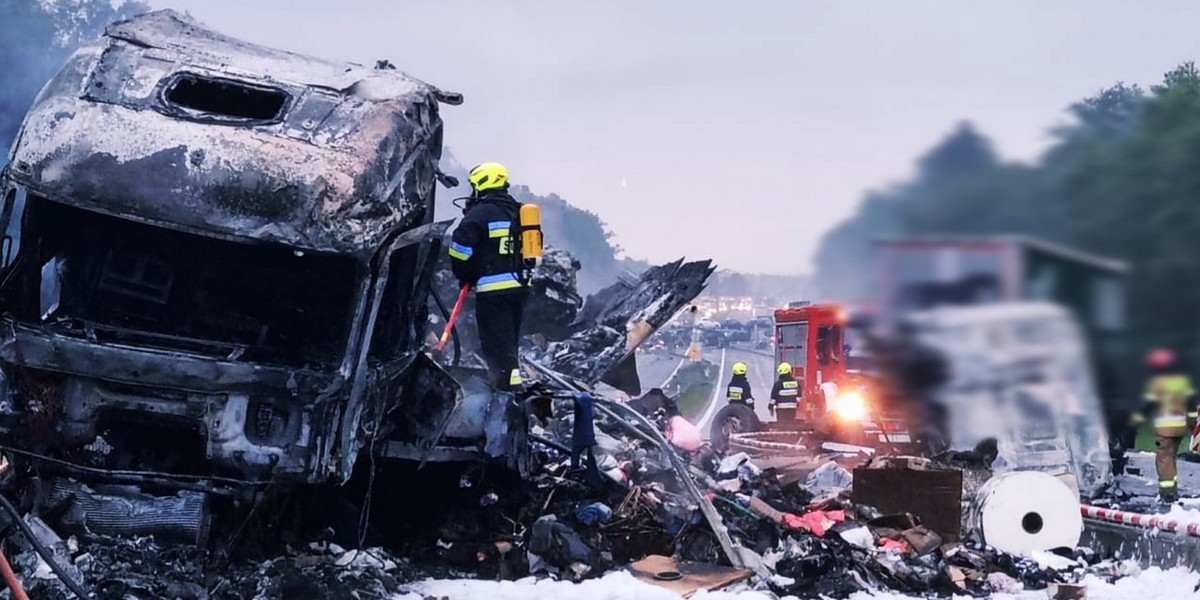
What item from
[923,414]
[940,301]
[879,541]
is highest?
[940,301]

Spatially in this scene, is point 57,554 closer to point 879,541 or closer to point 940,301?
point 940,301

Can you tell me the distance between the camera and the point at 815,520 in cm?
643

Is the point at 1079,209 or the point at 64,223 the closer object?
the point at 1079,209

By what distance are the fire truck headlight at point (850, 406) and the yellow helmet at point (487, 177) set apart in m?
6.17

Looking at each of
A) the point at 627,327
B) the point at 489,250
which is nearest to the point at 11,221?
the point at 489,250

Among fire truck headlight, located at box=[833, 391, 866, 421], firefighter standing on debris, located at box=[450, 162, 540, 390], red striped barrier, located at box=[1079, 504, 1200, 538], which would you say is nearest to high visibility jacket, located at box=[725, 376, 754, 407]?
fire truck headlight, located at box=[833, 391, 866, 421]

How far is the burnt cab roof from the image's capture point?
14.5ft

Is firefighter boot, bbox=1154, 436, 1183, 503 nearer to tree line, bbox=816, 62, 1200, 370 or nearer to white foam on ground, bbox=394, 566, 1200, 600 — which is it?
white foam on ground, bbox=394, 566, 1200, 600

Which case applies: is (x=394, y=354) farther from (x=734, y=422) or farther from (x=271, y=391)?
(x=734, y=422)

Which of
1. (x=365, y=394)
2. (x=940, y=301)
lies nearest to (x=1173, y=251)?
(x=940, y=301)

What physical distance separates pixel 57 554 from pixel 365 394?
1.40 m

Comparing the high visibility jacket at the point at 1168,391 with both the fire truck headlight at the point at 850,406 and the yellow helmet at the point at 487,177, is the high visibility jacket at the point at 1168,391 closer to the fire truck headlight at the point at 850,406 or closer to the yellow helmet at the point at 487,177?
the yellow helmet at the point at 487,177

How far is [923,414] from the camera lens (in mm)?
2338

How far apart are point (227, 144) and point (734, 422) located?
8.77 metres
